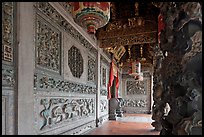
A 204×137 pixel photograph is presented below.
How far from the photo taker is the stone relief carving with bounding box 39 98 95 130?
2.61 m

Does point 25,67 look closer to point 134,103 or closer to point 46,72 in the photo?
point 46,72

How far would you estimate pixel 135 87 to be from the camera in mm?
9953

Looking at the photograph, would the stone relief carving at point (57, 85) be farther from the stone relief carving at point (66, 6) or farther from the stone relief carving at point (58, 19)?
the stone relief carving at point (66, 6)

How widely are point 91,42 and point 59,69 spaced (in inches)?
72.2

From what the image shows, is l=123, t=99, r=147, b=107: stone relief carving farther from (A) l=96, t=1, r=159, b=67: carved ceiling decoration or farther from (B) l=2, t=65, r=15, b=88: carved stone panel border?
(B) l=2, t=65, r=15, b=88: carved stone panel border

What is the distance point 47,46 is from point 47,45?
0.01 meters

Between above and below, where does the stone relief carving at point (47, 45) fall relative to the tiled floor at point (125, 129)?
above

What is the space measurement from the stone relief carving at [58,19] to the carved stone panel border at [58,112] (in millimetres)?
1186

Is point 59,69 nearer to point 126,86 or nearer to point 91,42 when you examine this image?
point 91,42

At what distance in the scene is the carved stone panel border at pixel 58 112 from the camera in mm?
2500

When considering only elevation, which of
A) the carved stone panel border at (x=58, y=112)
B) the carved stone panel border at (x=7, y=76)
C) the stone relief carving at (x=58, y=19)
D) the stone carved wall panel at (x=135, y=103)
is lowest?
the stone carved wall panel at (x=135, y=103)

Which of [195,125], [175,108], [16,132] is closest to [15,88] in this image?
[16,132]

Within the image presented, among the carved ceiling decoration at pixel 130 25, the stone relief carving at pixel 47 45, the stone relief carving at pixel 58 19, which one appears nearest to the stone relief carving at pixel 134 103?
the carved ceiling decoration at pixel 130 25

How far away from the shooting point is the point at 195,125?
3.74 ft
